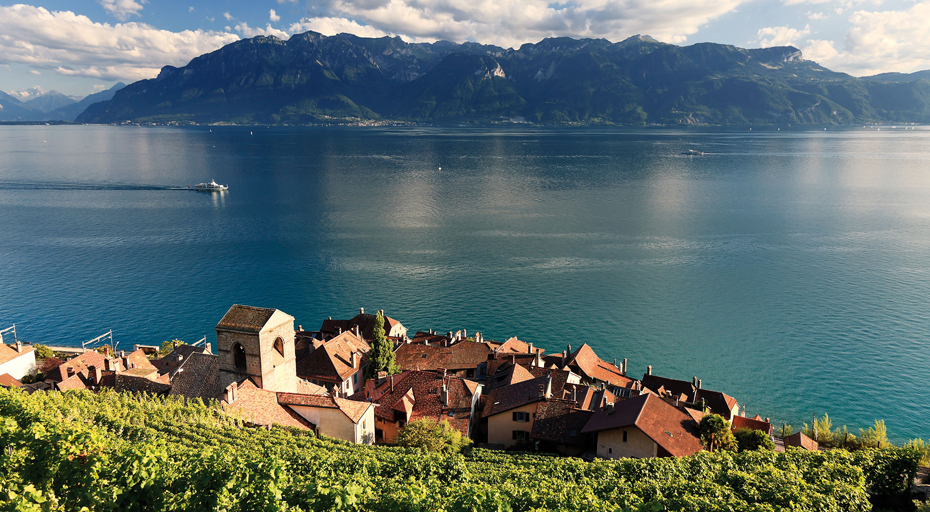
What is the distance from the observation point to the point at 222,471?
83.7 feet

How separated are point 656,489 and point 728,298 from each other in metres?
69.8

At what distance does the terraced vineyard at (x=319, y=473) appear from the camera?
2470 cm

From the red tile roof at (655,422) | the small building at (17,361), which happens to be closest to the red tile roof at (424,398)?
the red tile roof at (655,422)

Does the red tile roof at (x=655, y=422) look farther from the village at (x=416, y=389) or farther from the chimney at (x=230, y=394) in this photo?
the chimney at (x=230, y=394)

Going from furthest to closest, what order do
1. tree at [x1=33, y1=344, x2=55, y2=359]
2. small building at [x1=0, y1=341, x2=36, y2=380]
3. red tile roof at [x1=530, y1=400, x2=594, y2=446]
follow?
tree at [x1=33, y1=344, x2=55, y2=359]
small building at [x1=0, y1=341, x2=36, y2=380]
red tile roof at [x1=530, y1=400, x2=594, y2=446]

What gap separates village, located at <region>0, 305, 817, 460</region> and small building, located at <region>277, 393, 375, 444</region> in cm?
9

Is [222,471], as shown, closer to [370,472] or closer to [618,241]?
[370,472]

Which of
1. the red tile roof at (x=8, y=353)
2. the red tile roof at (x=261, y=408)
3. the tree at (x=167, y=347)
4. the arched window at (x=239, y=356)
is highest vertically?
the arched window at (x=239, y=356)

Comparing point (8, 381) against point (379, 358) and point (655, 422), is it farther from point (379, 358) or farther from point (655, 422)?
point (655, 422)

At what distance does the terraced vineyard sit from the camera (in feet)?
81.0

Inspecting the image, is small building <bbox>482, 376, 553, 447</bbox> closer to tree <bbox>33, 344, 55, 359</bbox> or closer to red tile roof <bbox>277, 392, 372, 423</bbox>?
red tile roof <bbox>277, 392, 372, 423</bbox>

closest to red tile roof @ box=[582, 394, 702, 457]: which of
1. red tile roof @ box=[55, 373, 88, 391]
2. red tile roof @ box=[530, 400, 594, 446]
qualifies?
red tile roof @ box=[530, 400, 594, 446]

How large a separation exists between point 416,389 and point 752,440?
30271 mm

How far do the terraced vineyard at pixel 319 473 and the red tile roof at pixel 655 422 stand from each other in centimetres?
419
